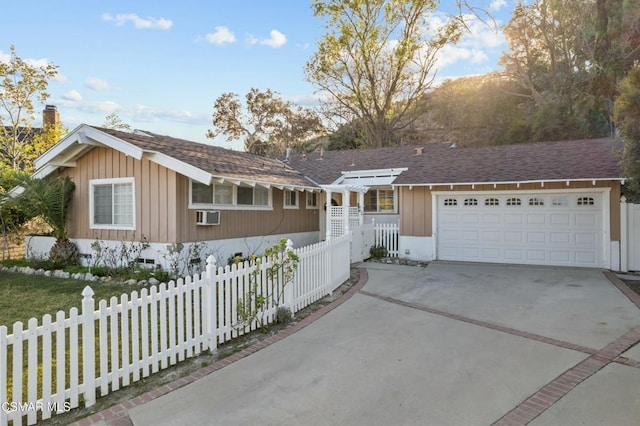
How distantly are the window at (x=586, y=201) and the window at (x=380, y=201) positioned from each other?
6.51m

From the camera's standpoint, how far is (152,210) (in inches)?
386

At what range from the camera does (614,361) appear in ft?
15.0

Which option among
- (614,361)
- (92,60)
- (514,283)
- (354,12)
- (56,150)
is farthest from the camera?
(354,12)

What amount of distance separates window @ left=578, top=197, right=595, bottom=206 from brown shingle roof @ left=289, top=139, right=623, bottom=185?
795 millimetres

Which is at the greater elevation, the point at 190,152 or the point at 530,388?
the point at 190,152

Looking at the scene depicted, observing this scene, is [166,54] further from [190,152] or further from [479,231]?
[479,231]

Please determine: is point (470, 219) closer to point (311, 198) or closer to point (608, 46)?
point (311, 198)

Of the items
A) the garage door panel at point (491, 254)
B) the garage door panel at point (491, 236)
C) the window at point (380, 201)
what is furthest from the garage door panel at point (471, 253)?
the window at point (380, 201)

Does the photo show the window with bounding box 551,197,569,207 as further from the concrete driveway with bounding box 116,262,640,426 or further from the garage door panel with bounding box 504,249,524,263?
the concrete driveway with bounding box 116,262,640,426

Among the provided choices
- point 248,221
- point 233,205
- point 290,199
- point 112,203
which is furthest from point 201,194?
point 290,199

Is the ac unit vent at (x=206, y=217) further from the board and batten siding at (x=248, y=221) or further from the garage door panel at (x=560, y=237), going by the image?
the garage door panel at (x=560, y=237)

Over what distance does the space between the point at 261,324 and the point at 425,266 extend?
23.7 ft

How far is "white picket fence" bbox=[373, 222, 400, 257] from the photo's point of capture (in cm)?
1354

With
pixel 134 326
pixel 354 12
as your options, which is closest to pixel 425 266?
pixel 134 326
